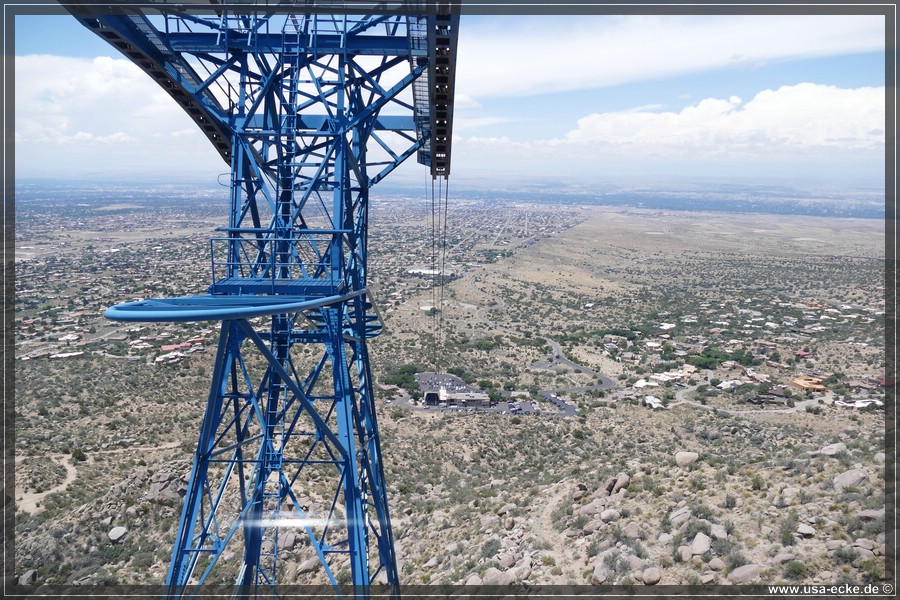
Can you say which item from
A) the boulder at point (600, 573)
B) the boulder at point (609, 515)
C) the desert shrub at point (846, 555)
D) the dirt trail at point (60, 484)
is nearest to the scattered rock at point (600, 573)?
the boulder at point (600, 573)

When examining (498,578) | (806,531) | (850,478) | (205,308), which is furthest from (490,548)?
(205,308)

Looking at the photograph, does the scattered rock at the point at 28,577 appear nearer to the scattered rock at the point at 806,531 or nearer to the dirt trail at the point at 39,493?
the dirt trail at the point at 39,493

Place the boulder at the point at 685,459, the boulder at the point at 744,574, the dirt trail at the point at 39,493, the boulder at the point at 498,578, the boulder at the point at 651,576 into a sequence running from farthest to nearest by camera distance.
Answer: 1. the dirt trail at the point at 39,493
2. the boulder at the point at 685,459
3. the boulder at the point at 498,578
4. the boulder at the point at 651,576
5. the boulder at the point at 744,574

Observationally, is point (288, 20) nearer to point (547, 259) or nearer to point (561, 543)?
point (561, 543)

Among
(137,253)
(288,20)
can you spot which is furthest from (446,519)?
(137,253)

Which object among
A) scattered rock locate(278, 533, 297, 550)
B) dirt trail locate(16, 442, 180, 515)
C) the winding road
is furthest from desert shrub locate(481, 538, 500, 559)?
the winding road
